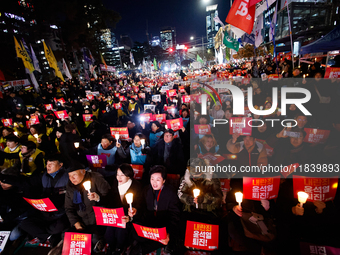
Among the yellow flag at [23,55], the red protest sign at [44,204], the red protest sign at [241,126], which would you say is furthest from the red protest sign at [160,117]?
the yellow flag at [23,55]

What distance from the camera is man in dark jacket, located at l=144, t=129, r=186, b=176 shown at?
14.8 ft

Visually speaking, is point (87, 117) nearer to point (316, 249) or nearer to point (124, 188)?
point (124, 188)

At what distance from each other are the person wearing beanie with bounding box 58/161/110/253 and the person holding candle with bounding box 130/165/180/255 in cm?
77

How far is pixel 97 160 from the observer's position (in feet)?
15.4

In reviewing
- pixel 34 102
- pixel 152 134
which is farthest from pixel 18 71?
pixel 152 134

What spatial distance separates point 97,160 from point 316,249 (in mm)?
4871

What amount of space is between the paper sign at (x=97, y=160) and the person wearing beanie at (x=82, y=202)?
1428 millimetres

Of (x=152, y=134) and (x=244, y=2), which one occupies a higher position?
(x=244, y=2)

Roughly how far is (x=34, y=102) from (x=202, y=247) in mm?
15617

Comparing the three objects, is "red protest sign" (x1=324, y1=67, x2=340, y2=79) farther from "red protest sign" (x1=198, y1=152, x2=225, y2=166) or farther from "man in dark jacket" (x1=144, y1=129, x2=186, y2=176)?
"man in dark jacket" (x1=144, y1=129, x2=186, y2=176)

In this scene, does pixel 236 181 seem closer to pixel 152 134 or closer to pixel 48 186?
pixel 152 134

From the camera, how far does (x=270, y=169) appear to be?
3715 mm

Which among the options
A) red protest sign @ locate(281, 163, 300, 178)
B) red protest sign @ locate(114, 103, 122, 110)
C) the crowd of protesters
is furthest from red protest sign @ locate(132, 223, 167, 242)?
red protest sign @ locate(114, 103, 122, 110)

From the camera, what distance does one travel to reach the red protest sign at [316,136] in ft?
12.3
